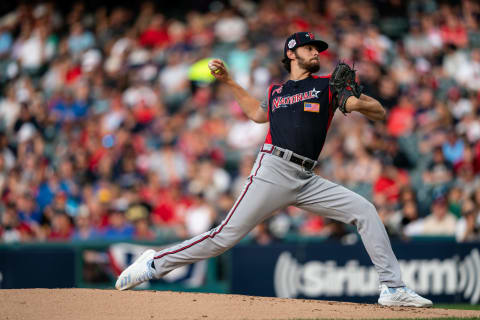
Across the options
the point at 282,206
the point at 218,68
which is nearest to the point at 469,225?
the point at 282,206

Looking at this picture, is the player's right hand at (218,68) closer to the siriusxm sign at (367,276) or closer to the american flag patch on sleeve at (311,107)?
→ the american flag patch on sleeve at (311,107)

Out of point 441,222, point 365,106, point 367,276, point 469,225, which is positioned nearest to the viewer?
point 365,106

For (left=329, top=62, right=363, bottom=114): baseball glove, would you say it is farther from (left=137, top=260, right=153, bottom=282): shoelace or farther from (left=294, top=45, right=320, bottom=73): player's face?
(left=137, top=260, right=153, bottom=282): shoelace

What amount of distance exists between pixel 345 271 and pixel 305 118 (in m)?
4.60

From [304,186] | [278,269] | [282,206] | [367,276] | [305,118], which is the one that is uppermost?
[305,118]

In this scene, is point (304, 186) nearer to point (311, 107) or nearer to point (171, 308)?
point (311, 107)

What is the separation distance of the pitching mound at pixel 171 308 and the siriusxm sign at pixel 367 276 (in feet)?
11.6

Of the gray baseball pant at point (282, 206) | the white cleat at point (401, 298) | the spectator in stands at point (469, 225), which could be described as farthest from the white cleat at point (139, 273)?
the spectator in stands at point (469, 225)

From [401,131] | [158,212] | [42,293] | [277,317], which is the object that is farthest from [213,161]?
[277,317]

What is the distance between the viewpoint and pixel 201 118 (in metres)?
13.0

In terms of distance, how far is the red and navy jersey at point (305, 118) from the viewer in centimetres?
562

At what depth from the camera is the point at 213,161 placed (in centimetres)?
1207

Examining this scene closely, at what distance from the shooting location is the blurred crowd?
429 inches

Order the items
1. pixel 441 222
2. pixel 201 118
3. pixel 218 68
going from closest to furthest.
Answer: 1. pixel 218 68
2. pixel 441 222
3. pixel 201 118
